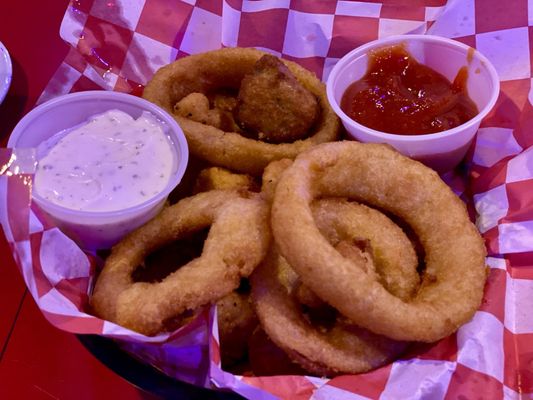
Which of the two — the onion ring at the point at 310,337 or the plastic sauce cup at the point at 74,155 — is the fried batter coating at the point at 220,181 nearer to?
the plastic sauce cup at the point at 74,155

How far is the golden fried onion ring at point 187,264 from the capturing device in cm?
177

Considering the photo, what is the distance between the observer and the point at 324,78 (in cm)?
284

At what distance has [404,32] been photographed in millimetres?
2752

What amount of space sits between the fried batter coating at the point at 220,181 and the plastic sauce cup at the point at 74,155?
7.4 inches

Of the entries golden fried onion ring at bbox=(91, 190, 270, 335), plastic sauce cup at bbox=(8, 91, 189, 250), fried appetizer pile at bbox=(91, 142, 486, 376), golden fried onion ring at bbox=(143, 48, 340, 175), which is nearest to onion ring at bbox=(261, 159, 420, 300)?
fried appetizer pile at bbox=(91, 142, 486, 376)

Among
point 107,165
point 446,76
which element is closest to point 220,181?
point 107,165

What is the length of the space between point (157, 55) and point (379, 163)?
51.7 inches

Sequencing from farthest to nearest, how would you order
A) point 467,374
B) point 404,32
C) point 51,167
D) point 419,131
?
point 404,32 → point 419,131 → point 51,167 → point 467,374

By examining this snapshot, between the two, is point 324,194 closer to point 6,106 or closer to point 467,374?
point 467,374

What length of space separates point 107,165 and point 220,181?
447 millimetres

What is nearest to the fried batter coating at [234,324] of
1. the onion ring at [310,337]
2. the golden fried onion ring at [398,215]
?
the onion ring at [310,337]

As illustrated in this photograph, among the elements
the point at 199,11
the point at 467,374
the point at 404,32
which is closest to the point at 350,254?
the point at 467,374

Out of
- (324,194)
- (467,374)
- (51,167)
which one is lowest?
(467,374)

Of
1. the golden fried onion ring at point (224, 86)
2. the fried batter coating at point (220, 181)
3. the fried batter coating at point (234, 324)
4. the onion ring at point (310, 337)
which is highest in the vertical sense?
the golden fried onion ring at point (224, 86)
